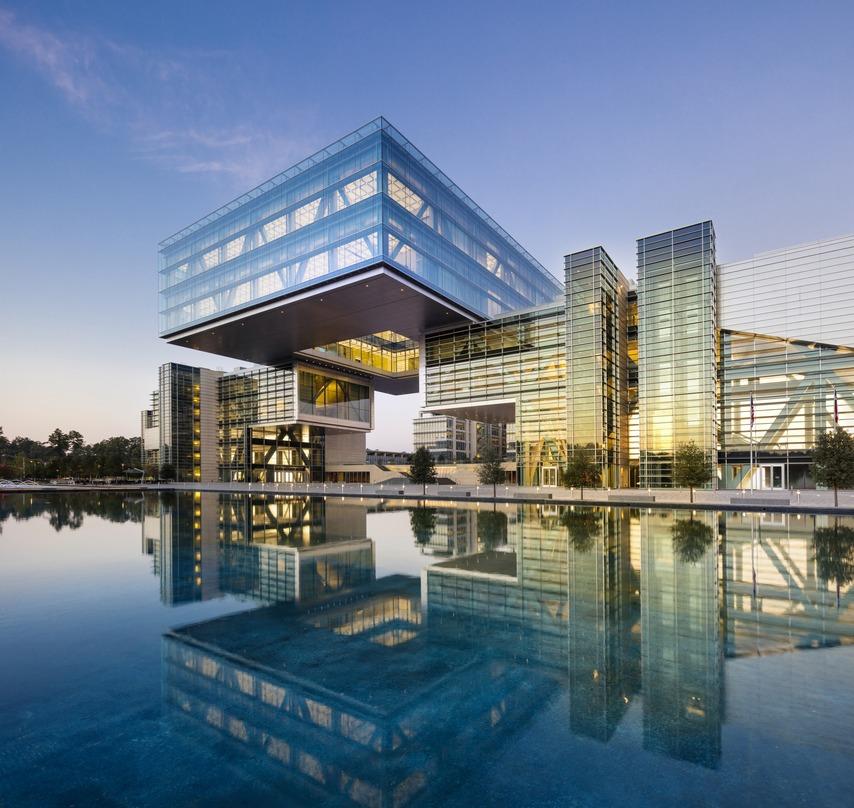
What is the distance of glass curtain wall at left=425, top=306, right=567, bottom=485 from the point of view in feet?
195

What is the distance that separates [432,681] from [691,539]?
18.1m

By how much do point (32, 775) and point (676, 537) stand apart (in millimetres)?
23167

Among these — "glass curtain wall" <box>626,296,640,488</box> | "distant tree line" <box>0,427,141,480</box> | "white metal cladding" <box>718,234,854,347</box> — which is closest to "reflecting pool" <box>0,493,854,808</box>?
"glass curtain wall" <box>626,296,640,488</box>

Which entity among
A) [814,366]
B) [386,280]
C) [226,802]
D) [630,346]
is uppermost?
[386,280]

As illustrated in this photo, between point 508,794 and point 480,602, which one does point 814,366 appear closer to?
point 480,602

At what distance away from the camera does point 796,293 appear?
178 feet

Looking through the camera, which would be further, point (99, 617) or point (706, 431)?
point (706, 431)

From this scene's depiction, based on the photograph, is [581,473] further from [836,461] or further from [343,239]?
[343,239]

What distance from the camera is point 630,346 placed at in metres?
64.7

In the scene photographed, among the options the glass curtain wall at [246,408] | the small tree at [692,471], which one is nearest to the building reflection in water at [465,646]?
the small tree at [692,471]

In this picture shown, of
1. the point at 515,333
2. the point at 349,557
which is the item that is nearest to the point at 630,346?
the point at 515,333

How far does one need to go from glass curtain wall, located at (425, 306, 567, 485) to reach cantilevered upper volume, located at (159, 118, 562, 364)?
12.3 ft

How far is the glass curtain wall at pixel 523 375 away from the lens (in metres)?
59.5

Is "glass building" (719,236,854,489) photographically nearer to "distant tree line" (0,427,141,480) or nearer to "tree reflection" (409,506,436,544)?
"tree reflection" (409,506,436,544)
